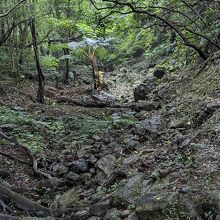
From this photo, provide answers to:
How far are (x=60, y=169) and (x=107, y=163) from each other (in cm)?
100

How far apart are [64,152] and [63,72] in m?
12.4

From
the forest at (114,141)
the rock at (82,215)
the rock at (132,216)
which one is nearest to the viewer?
the rock at (132,216)

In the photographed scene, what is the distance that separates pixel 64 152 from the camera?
850 cm

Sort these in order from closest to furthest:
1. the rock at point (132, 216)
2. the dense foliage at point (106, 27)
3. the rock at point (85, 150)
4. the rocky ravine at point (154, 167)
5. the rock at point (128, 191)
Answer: the rocky ravine at point (154, 167)
the rock at point (132, 216)
the rock at point (128, 191)
the rock at point (85, 150)
the dense foliage at point (106, 27)

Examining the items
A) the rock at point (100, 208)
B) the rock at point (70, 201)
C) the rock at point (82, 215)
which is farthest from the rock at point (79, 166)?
the rock at point (100, 208)

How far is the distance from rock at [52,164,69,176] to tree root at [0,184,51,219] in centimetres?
144

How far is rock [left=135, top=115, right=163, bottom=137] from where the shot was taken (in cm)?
836

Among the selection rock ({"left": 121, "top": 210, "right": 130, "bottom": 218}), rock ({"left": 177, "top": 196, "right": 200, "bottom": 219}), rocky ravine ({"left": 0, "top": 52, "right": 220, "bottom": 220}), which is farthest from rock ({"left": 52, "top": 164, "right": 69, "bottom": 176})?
rock ({"left": 177, "top": 196, "right": 200, "bottom": 219})

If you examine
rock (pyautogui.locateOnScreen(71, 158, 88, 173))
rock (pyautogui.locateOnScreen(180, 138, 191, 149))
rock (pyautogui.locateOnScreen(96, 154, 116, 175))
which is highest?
rock (pyautogui.locateOnScreen(180, 138, 191, 149))

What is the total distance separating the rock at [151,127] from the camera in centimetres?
836

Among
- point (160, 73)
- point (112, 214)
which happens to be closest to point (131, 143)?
point (112, 214)

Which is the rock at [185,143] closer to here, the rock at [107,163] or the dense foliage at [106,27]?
the rock at [107,163]

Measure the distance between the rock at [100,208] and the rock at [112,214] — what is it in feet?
0.46

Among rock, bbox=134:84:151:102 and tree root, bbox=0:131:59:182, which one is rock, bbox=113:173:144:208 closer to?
tree root, bbox=0:131:59:182
